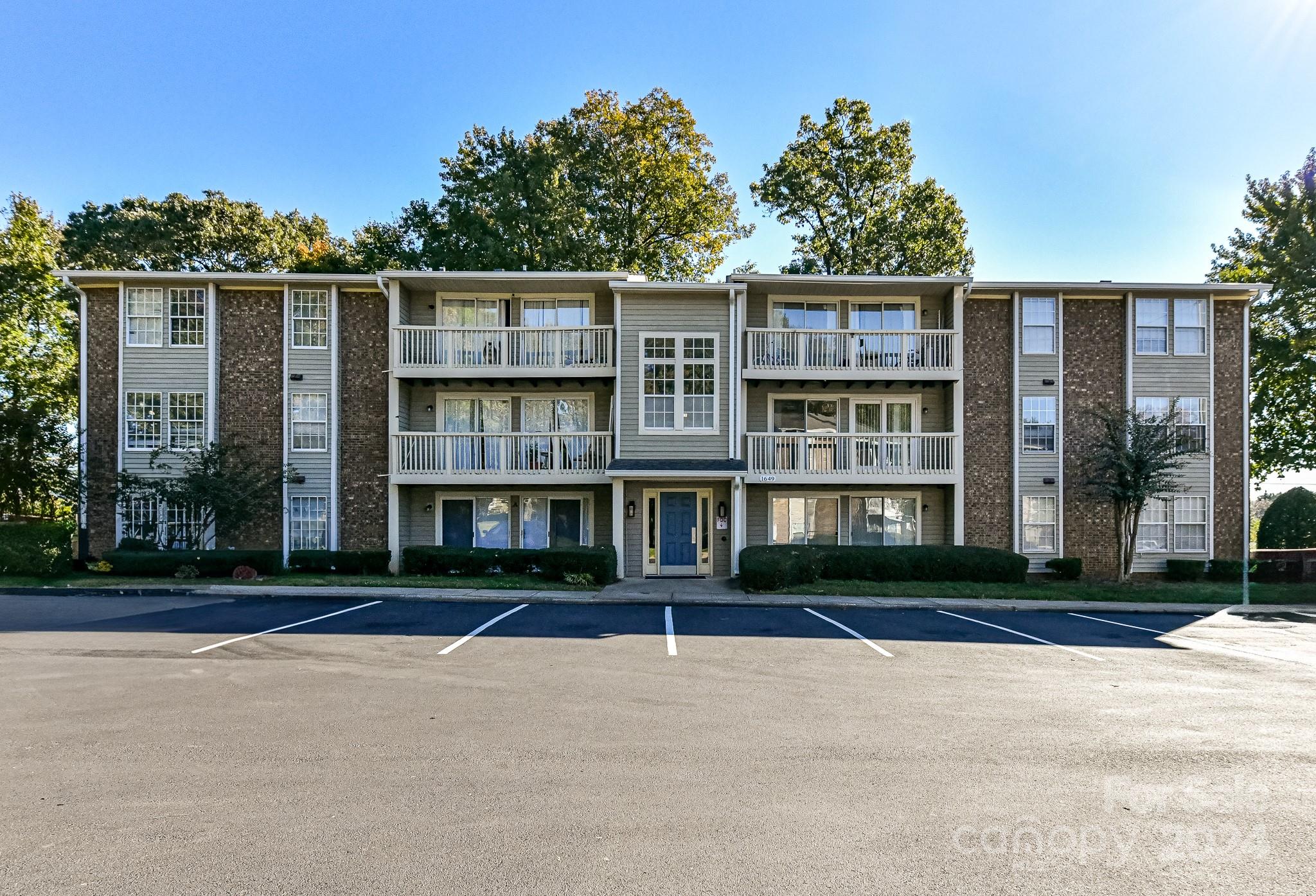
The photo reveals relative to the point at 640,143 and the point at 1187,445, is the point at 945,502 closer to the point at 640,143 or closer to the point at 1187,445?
the point at 1187,445

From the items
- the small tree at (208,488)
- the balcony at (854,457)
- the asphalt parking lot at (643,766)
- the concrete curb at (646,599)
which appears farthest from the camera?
the balcony at (854,457)

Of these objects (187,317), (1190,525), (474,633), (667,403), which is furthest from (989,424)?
(187,317)

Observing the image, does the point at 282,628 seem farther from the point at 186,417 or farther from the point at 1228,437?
the point at 1228,437

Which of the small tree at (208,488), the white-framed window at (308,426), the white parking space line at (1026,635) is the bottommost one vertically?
the white parking space line at (1026,635)

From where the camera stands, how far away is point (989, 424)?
19.8 meters

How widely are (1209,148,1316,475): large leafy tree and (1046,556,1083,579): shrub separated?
11979mm

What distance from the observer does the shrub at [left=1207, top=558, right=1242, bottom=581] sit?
Result: 746 inches

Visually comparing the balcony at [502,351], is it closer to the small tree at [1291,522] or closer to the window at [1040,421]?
the window at [1040,421]

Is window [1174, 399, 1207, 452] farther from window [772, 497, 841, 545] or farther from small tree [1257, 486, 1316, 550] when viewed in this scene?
window [772, 497, 841, 545]

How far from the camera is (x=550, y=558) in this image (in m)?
17.3

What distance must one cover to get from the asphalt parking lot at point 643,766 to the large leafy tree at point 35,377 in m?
13.0

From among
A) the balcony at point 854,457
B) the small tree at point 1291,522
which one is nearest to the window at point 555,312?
the balcony at point 854,457

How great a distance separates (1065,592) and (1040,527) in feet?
12.2

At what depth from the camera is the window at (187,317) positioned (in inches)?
768
